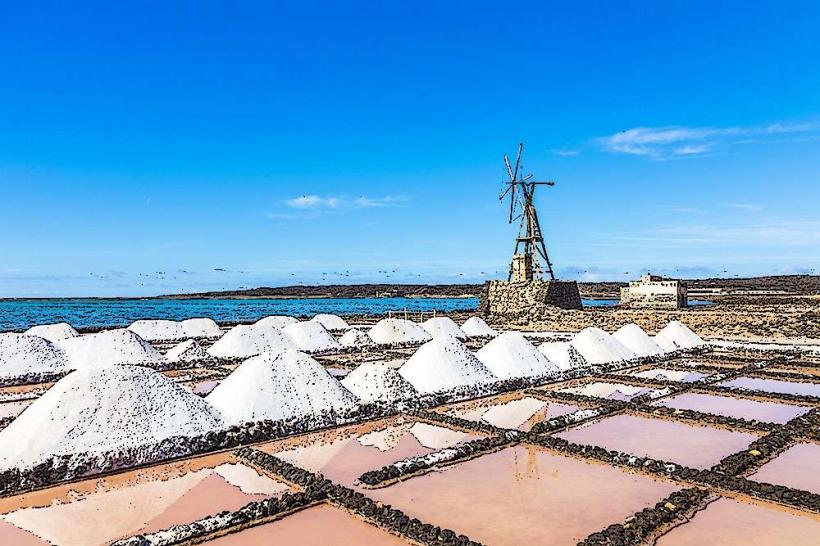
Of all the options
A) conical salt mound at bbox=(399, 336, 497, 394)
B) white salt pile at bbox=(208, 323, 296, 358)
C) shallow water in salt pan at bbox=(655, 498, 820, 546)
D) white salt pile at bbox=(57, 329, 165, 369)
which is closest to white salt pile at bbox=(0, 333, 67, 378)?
white salt pile at bbox=(57, 329, 165, 369)

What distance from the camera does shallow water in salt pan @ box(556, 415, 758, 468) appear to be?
5.02m

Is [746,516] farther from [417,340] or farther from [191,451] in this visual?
[417,340]

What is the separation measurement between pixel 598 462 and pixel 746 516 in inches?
49.4

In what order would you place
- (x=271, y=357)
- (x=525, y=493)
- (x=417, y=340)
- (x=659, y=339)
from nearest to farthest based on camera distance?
(x=525, y=493) → (x=271, y=357) → (x=659, y=339) → (x=417, y=340)

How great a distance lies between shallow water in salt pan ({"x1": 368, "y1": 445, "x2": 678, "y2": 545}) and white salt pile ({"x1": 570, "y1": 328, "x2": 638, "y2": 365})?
225 inches

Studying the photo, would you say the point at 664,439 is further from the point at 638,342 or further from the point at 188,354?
the point at 188,354

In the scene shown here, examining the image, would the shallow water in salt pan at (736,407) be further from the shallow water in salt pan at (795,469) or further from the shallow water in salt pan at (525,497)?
the shallow water in salt pan at (525,497)

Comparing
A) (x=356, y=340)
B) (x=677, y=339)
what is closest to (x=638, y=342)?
(x=677, y=339)

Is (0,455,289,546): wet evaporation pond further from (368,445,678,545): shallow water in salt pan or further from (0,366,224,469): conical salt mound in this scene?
(368,445,678,545): shallow water in salt pan

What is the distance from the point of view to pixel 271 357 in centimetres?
714

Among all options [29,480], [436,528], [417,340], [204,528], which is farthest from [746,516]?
[417,340]

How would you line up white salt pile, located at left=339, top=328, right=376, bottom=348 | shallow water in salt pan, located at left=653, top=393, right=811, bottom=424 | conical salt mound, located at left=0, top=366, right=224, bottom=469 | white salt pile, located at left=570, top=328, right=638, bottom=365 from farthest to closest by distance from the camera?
white salt pile, located at left=339, top=328, right=376, bottom=348, white salt pile, located at left=570, top=328, right=638, bottom=365, shallow water in salt pan, located at left=653, top=393, right=811, bottom=424, conical salt mound, located at left=0, top=366, right=224, bottom=469

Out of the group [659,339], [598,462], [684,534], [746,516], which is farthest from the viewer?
[659,339]

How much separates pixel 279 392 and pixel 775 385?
6.78 m
